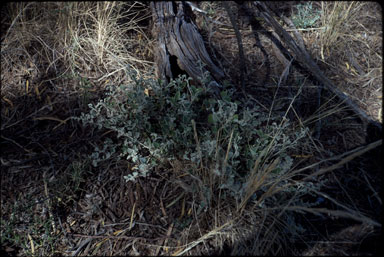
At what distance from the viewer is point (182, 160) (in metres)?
1.92

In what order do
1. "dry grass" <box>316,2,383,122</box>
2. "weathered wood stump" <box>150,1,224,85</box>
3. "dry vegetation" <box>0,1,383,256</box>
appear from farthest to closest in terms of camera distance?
1. "dry grass" <box>316,2,383,122</box>
2. "weathered wood stump" <box>150,1,224,85</box>
3. "dry vegetation" <box>0,1,383,256</box>

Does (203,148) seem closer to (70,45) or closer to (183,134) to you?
(183,134)

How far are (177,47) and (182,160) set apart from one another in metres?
0.90

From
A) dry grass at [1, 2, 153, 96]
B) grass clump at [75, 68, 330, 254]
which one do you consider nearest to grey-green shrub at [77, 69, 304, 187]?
grass clump at [75, 68, 330, 254]

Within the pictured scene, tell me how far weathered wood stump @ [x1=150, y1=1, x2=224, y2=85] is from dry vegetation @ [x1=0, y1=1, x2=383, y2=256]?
0.17 m

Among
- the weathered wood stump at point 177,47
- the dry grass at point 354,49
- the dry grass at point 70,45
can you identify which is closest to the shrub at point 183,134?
the weathered wood stump at point 177,47

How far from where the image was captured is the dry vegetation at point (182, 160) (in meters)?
1.69

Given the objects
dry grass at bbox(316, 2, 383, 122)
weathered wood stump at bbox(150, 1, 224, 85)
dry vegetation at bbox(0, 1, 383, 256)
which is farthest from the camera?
dry grass at bbox(316, 2, 383, 122)

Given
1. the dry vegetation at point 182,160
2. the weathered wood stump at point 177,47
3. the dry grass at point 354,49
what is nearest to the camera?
the dry vegetation at point 182,160

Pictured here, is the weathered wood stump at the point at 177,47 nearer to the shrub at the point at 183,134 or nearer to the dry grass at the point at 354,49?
the shrub at the point at 183,134

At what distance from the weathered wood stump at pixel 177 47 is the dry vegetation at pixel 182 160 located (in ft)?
0.56

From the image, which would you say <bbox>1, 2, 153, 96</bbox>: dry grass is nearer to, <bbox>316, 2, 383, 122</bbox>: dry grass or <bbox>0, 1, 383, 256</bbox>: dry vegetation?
<bbox>0, 1, 383, 256</bbox>: dry vegetation

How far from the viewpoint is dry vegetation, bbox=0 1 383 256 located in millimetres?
1694

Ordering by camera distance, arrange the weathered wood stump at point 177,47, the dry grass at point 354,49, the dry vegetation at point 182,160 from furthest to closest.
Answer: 1. the dry grass at point 354,49
2. the weathered wood stump at point 177,47
3. the dry vegetation at point 182,160
